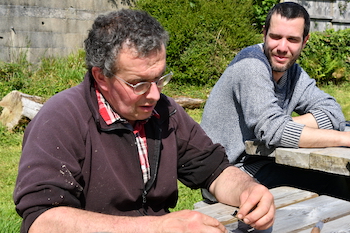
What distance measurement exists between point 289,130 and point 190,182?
2.49 feet

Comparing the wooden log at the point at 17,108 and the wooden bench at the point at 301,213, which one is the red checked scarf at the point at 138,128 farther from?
the wooden log at the point at 17,108

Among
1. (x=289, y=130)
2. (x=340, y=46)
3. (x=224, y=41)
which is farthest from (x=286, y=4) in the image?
(x=340, y=46)

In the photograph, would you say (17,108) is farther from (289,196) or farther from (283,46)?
(289,196)

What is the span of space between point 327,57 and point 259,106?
7520mm

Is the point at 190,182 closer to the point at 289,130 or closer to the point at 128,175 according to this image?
the point at 128,175

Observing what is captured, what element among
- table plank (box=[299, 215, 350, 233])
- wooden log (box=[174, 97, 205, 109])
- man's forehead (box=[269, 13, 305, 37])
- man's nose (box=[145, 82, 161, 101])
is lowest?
wooden log (box=[174, 97, 205, 109])

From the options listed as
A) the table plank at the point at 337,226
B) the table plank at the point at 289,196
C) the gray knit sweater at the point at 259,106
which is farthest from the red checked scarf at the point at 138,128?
the gray knit sweater at the point at 259,106

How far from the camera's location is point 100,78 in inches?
82.4

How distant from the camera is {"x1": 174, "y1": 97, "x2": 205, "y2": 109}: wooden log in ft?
24.5

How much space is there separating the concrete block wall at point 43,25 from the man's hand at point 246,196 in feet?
20.6

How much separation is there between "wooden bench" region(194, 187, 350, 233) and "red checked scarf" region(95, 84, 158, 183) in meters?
0.32

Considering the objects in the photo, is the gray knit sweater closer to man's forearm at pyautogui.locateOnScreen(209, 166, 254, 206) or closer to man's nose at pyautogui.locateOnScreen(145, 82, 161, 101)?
man's forearm at pyautogui.locateOnScreen(209, 166, 254, 206)

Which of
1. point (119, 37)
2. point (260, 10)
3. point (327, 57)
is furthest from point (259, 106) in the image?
point (327, 57)

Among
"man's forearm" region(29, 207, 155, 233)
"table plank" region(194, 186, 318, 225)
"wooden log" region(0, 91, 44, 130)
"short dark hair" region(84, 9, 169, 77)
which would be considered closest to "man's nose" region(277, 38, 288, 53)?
"table plank" region(194, 186, 318, 225)
